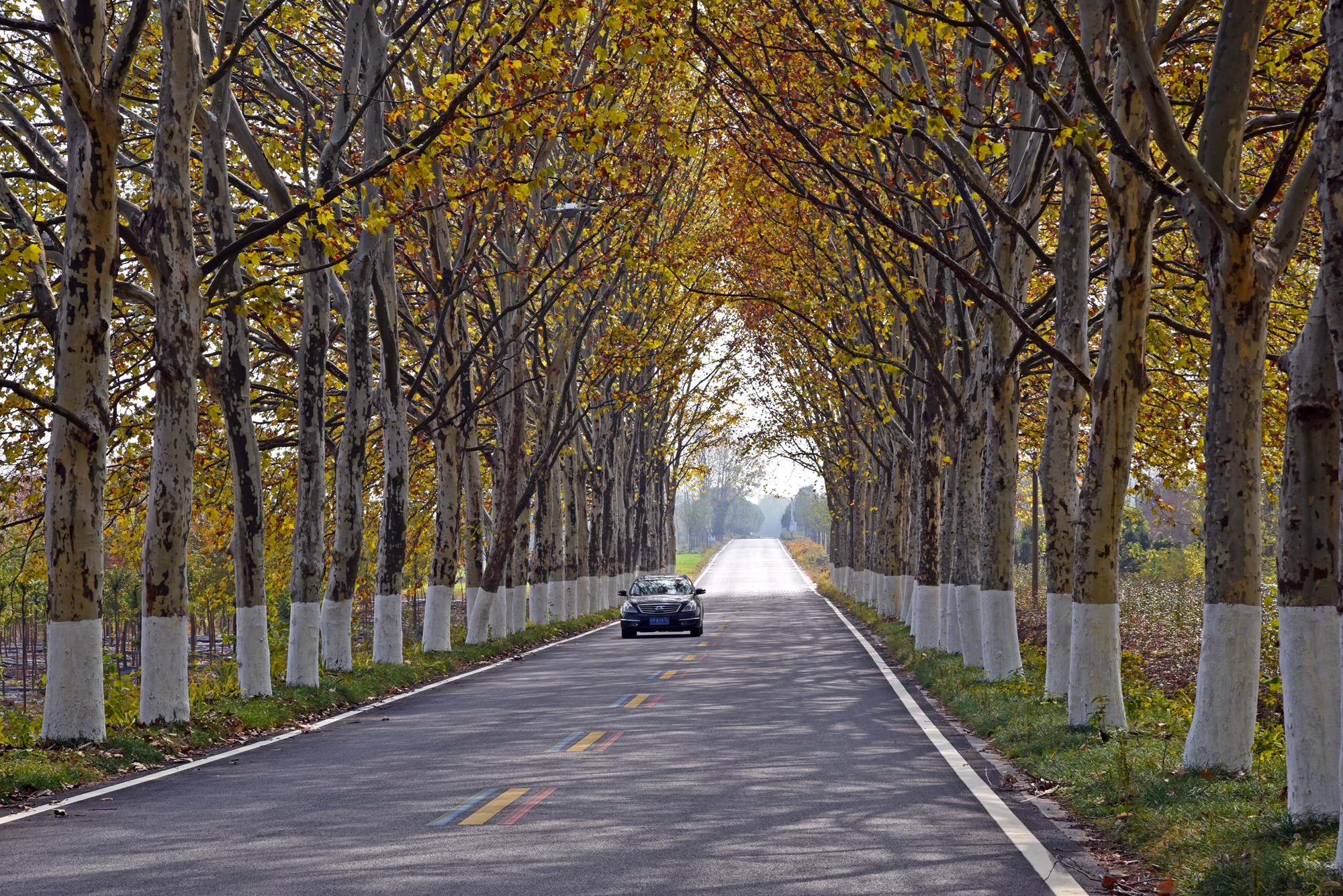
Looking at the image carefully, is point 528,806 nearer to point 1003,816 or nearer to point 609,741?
point 1003,816

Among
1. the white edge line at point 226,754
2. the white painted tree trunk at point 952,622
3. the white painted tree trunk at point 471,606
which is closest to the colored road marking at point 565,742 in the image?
the white edge line at point 226,754

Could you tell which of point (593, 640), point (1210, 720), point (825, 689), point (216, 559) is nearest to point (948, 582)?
point (825, 689)

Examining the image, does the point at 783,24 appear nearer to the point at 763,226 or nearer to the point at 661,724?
the point at 661,724

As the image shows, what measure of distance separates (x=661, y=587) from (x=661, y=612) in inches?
64.9

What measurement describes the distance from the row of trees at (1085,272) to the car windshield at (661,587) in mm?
7017

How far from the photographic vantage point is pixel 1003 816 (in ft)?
29.0

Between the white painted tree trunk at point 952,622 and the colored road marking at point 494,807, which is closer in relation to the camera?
the colored road marking at point 494,807

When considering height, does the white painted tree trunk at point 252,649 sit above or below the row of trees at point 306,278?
below

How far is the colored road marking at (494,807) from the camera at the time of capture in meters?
8.41

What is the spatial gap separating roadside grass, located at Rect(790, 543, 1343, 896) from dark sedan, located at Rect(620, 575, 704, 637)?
16.7 meters

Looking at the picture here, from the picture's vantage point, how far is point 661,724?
14.0 m

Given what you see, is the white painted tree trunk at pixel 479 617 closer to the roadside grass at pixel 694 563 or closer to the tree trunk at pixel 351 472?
the tree trunk at pixel 351 472

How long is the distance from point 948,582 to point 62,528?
47.8ft

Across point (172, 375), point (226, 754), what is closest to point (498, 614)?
point (172, 375)
